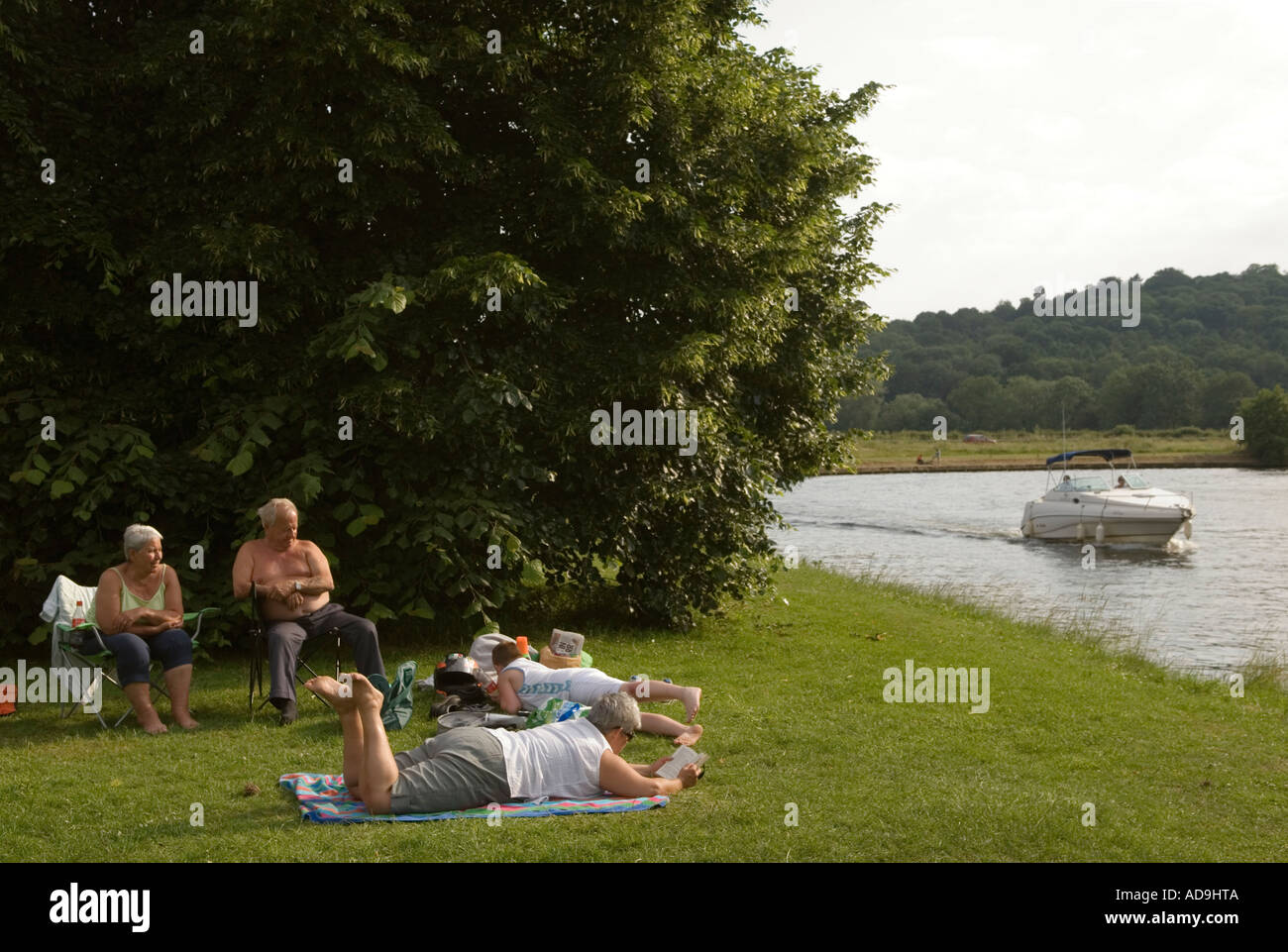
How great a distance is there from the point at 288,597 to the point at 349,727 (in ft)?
10.3

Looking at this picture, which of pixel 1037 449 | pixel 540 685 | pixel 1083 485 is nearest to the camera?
pixel 540 685

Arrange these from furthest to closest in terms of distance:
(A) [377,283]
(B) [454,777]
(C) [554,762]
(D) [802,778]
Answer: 1. (A) [377,283]
2. (D) [802,778]
3. (C) [554,762]
4. (B) [454,777]

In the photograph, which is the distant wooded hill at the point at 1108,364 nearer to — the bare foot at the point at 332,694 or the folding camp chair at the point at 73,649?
the folding camp chair at the point at 73,649

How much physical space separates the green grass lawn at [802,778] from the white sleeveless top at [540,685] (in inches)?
29.0

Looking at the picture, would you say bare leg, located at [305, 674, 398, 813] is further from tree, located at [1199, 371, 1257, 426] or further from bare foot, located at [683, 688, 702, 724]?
tree, located at [1199, 371, 1257, 426]

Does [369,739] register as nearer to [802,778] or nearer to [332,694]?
[332,694]

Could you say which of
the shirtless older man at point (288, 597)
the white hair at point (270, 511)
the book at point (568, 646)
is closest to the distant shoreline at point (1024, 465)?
the book at point (568, 646)

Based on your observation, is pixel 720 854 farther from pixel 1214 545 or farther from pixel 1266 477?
pixel 1266 477

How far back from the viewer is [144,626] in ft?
28.8

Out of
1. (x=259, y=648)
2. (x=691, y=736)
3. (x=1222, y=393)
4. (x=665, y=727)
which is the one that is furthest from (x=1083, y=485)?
(x=1222, y=393)

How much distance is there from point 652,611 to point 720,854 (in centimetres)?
787

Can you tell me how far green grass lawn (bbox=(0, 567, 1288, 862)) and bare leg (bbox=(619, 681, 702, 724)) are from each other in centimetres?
18

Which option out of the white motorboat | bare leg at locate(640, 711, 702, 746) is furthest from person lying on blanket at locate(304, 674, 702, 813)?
the white motorboat
